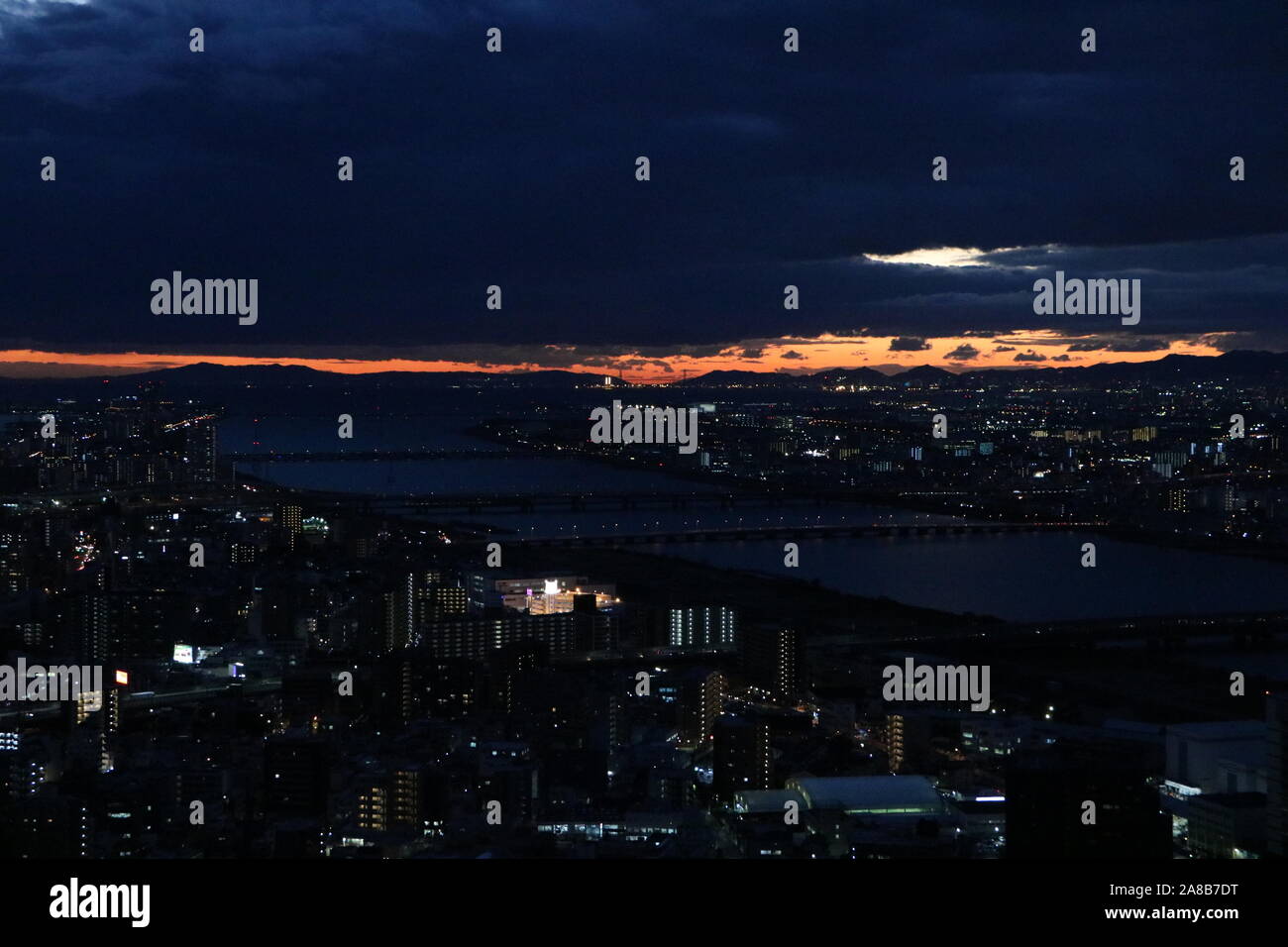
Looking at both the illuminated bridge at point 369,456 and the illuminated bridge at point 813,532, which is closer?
the illuminated bridge at point 813,532

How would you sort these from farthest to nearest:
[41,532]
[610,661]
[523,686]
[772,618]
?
1. [41,532]
2. [772,618]
3. [610,661]
4. [523,686]

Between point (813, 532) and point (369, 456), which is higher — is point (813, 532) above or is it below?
below

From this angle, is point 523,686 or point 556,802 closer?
point 556,802

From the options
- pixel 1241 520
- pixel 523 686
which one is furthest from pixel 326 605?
pixel 1241 520

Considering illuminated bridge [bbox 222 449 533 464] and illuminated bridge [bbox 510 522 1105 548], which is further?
illuminated bridge [bbox 222 449 533 464]

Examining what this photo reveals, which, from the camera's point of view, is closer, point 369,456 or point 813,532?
point 813,532

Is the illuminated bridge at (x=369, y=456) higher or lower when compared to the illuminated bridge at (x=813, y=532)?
higher

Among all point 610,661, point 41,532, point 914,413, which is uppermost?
point 914,413

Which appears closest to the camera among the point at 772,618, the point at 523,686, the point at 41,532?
the point at 523,686

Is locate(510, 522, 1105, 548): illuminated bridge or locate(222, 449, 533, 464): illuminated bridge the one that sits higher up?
locate(222, 449, 533, 464): illuminated bridge
